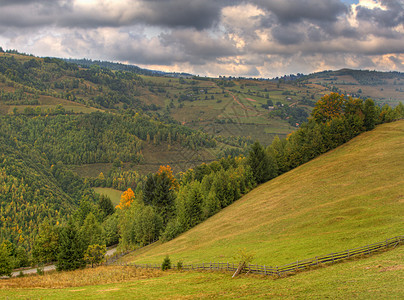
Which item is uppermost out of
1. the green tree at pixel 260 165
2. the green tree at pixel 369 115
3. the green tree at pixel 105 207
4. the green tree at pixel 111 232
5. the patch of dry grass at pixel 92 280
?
the green tree at pixel 369 115

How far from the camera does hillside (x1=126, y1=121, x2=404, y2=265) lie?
48.8 meters

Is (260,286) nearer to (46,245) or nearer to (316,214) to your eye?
(316,214)

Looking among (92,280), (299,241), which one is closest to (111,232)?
(92,280)

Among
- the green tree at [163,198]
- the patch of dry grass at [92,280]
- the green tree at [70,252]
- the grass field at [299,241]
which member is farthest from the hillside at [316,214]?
the green tree at [163,198]

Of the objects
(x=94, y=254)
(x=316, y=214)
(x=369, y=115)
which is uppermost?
(x=369, y=115)

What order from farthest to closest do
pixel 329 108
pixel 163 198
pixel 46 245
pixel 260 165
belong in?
pixel 329 108
pixel 260 165
pixel 163 198
pixel 46 245

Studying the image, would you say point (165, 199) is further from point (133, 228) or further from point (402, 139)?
point (402, 139)

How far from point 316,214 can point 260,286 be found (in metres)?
32.9

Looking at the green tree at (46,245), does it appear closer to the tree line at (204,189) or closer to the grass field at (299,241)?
the tree line at (204,189)

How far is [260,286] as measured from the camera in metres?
34.9

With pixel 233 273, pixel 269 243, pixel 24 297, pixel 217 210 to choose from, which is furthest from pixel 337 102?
pixel 24 297

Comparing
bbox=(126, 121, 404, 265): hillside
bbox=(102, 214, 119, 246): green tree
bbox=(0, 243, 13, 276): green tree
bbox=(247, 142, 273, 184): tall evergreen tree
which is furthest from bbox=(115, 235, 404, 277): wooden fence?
bbox=(102, 214, 119, 246): green tree

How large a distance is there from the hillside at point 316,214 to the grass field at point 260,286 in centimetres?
753

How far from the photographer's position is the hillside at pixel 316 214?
1919 inches
